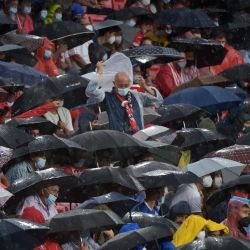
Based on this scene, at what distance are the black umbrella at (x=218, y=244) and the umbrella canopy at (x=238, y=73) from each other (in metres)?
9.00

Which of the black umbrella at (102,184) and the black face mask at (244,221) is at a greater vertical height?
the black umbrella at (102,184)

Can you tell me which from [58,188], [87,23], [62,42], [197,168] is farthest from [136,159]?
[87,23]

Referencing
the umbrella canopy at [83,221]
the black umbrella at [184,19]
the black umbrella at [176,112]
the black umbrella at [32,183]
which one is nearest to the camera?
the umbrella canopy at [83,221]

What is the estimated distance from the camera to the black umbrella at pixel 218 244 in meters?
14.6

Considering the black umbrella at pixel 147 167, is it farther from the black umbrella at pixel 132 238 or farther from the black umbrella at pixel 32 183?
the black umbrella at pixel 132 238

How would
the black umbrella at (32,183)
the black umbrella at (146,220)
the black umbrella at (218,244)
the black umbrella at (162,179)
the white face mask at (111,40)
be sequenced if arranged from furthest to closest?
1. the white face mask at (111,40)
2. the black umbrella at (162,179)
3. the black umbrella at (146,220)
4. the black umbrella at (32,183)
5. the black umbrella at (218,244)

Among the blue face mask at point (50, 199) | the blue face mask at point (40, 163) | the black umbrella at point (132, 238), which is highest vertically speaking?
the black umbrella at point (132, 238)

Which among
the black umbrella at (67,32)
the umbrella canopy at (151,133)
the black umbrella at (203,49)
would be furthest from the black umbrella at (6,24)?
the umbrella canopy at (151,133)

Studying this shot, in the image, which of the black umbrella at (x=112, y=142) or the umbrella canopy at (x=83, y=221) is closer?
the umbrella canopy at (x=83, y=221)

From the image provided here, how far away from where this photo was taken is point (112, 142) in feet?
60.5

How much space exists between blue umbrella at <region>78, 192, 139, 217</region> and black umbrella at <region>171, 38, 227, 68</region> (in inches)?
289

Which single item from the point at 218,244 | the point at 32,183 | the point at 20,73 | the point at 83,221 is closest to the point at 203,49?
Result: the point at 20,73

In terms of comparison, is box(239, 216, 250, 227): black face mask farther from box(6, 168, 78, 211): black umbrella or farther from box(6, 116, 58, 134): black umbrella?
box(6, 116, 58, 134): black umbrella

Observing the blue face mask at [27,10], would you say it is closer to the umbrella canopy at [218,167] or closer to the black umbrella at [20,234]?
the umbrella canopy at [218,167]
